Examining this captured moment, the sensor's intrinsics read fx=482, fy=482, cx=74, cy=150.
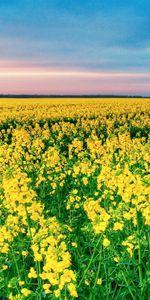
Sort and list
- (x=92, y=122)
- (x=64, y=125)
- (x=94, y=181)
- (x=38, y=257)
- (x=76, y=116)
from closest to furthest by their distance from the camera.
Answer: (x=38, y=257) → (x=94, y=181) → (x=64, y=125) → (x=92, y=122) → (x=76, y=116)

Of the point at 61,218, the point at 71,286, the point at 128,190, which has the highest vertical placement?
the point at 128,190

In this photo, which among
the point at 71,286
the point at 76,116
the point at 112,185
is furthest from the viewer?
the point at 76,116

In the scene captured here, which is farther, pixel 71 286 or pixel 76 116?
pixel 76 116

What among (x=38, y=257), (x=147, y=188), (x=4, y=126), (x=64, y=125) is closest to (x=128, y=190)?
(x=147, y=188)

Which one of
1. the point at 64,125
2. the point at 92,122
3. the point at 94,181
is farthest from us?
the point at 92,122

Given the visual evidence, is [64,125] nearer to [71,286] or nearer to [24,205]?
[24,205]

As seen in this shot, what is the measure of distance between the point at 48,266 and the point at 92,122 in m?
15.9

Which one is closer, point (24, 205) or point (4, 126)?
point (24, 205)

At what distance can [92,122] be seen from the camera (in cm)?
1884

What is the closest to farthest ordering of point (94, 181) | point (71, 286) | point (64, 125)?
point (71, 286), point (94, 181), point (64, 125)

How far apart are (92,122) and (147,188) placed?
48.6 feet

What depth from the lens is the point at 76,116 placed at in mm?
22547

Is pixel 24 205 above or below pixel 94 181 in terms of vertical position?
above

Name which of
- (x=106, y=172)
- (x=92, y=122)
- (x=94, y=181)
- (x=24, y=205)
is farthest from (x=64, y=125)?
(x=24, y=205)
